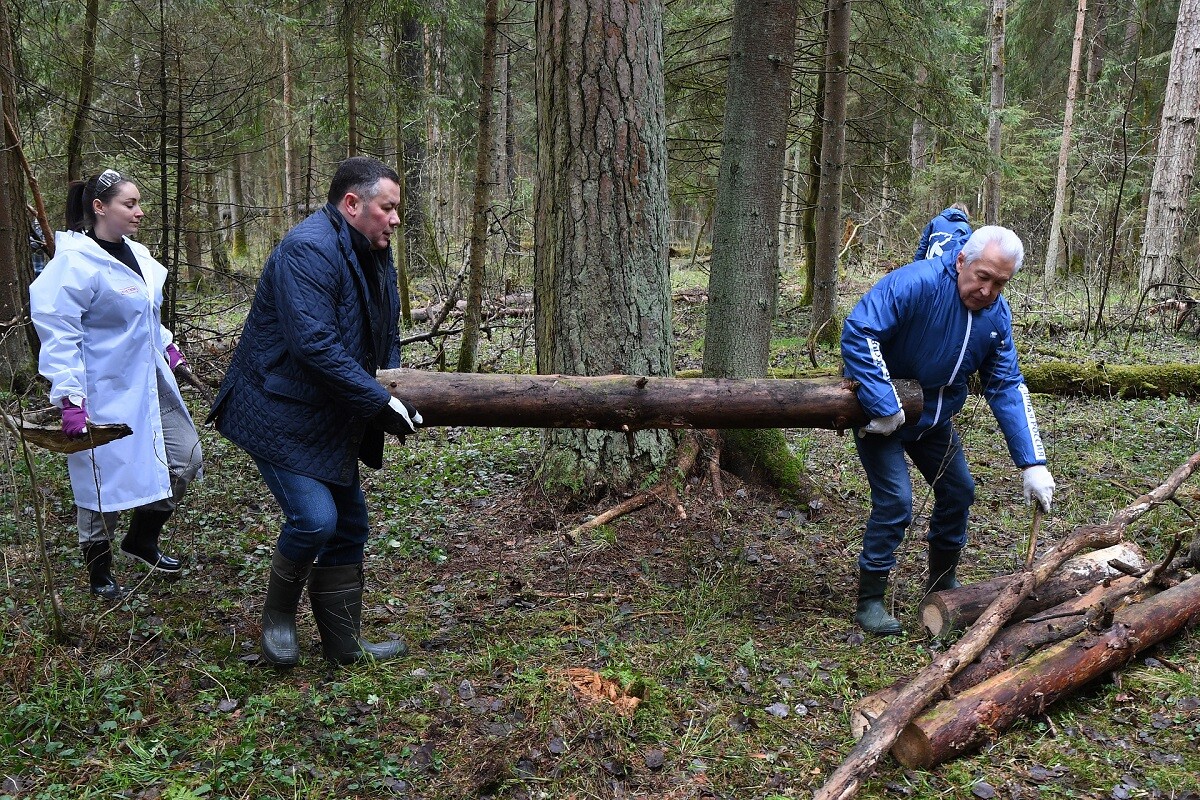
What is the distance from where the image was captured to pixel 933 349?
410 centimetres

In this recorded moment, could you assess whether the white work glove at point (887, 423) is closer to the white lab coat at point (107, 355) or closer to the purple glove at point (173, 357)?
the white lab coat at point (107, 355)

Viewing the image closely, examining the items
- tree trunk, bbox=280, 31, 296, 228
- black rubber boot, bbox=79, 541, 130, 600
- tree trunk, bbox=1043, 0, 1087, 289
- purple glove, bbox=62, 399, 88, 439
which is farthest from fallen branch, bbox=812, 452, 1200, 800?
tree trunk, bbox=1043, 0, 1087, 289

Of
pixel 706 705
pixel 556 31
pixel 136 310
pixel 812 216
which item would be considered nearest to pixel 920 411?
pixel 706 705

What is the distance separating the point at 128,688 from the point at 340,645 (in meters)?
0.88

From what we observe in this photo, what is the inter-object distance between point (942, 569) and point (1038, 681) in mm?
1130

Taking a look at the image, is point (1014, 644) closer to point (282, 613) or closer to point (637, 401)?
point (637, 401)

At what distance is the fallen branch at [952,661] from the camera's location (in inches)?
115

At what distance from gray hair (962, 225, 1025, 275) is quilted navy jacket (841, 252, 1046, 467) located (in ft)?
0.50

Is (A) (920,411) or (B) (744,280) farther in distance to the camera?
(B) (744,280)

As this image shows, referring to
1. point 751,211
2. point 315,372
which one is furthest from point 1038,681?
point 751,211

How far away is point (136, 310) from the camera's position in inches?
173

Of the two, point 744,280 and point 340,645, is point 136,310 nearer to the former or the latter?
point 340,645

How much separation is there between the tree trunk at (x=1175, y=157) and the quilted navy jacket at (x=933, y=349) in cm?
1157

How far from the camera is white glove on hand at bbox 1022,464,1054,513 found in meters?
4.06
